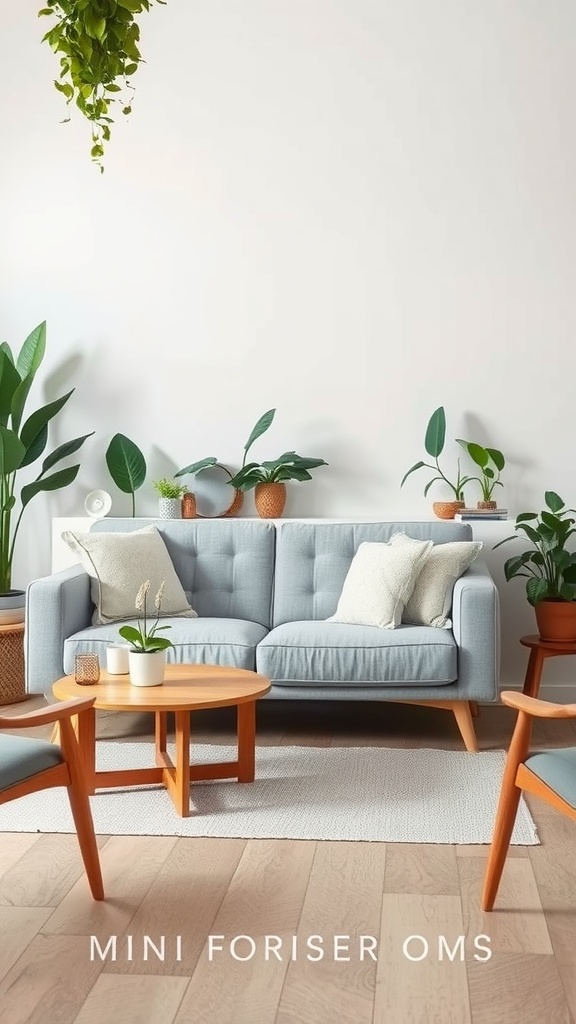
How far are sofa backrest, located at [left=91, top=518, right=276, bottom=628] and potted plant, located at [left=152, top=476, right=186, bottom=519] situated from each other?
266mm

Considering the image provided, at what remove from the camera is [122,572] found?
173 inches

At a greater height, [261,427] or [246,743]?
[261,427]

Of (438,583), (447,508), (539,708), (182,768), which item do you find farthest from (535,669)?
(539,708)

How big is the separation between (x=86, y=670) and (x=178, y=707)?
1.40 feet

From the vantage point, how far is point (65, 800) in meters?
3.37

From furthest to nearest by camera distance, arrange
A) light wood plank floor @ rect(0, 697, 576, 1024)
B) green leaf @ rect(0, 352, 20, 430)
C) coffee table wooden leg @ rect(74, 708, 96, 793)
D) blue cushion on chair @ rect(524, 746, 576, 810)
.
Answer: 1. green leaf @ rect(0, 352, 20, 430)
2. coffee table wooden leg @ rect(74, 708, 96, 793)
3. blue cushion on chair @ rect(524, 746, 576, 810)
4. light wood plank floor @ rect(0, 697, 576, 1024)

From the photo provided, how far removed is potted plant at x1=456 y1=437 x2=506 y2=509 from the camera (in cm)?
485

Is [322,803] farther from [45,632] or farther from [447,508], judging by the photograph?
[447,508]

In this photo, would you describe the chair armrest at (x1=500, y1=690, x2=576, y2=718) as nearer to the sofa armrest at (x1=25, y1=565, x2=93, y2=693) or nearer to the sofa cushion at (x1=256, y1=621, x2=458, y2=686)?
the sofa cushion at (x1=256, y1=621, x2=458, y2=686)

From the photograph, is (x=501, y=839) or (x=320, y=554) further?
(x=320, y=554)

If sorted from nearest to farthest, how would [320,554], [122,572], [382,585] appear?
1. [382,585]
2. [122,572]
3. [320,554]

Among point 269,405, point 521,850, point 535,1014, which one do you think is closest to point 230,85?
point 269,405

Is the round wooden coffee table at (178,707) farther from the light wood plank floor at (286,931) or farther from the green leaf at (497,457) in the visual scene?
the green leaf at (497,457)

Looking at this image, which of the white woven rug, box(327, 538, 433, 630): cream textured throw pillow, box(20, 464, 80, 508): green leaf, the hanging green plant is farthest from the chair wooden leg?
box(20, 464, 80, 508): green leaf
